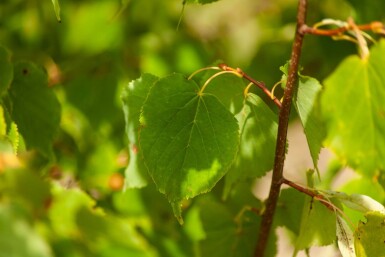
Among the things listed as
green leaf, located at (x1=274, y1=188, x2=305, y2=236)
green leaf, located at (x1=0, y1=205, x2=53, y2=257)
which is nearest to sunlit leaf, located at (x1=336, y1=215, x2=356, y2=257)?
green leaf, located at (x1=274, y1=188, x2=305, y2=236)

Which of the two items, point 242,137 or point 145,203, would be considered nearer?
point 242,137

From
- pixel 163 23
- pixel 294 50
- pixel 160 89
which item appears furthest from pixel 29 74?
pixel 163 23

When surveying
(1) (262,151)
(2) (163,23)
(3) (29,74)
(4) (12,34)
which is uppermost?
(4) (12,34)

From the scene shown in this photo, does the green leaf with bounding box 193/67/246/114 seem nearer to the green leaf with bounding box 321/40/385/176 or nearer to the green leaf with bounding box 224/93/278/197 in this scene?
the green leaf with bounding box 224/93/278/197

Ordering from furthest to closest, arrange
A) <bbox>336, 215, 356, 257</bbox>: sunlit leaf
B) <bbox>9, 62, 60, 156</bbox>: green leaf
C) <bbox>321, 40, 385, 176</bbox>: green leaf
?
<bbox>9, 62, 60, 156</bbox>: green leaf, <bbox>336, 215, 356, 257</bbox>: sunlit leaf, <bbox>321, 40, 385, 176</bbox>: green leaf

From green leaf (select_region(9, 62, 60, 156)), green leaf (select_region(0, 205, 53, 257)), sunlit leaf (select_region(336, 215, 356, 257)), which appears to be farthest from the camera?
green leaf (select_region(9, 62, 60, 156))

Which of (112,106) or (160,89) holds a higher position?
(112,106)

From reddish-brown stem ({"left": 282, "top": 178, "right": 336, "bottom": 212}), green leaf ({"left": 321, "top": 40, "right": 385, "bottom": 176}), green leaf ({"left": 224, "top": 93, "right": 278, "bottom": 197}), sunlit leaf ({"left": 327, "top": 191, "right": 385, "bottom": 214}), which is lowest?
sunlit leaf ({"left": 327, "top": 191, "right": 385, "bottom": 214})

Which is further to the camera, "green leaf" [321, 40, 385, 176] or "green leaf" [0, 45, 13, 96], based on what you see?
"green leaf" [0, 45, 13, 96]

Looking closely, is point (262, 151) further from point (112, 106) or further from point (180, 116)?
point (112, 106)
